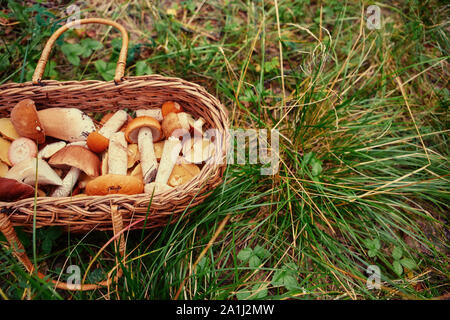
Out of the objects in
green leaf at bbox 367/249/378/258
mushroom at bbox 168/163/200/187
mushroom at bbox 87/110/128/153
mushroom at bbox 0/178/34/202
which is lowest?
green leaf at bbox 367/249/378/258

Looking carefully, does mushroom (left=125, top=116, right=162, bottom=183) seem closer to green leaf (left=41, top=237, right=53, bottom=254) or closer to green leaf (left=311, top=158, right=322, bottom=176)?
green leaf (left=41, top=237, right=53, bottom=254)

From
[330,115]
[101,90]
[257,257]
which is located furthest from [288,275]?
[101,90]

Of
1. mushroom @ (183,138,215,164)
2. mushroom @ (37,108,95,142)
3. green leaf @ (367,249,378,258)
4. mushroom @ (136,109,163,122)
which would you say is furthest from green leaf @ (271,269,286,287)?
mushroom @ (37,108,95,142)

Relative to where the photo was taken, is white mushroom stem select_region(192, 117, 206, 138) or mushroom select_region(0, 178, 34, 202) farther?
white mushroom stem select_region(192, 117, 206, 138)

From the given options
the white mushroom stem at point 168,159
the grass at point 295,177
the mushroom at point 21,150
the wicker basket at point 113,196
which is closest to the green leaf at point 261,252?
the grass at point 295,177

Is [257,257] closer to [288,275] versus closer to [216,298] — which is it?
[288,275]

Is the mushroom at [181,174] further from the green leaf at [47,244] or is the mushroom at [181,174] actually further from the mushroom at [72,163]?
the green leaf at [47,244]
